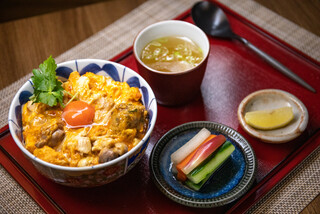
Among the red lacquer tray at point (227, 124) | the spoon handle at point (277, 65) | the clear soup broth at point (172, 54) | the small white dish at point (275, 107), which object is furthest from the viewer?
the spoon handle at point (277, 65)

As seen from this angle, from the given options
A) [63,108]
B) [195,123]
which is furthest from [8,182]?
[195,123]

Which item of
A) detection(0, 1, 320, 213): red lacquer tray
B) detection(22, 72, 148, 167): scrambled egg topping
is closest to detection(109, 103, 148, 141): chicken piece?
detection(22, 72, 148, 167): scrambled egg topping

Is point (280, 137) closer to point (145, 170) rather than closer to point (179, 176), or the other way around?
point (179, 176)

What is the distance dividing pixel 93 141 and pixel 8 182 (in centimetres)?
59

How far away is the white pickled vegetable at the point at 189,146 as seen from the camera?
201 cm

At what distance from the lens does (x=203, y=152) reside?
1968 mm

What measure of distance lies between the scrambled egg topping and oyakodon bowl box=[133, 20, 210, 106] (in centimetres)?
19

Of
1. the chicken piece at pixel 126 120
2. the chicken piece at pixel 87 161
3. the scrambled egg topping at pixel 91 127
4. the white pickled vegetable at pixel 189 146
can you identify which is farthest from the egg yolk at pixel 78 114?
the white pickled vegetable at pixel 189 146

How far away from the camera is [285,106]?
2.31 metres

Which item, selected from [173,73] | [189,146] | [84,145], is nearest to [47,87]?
[84,145]

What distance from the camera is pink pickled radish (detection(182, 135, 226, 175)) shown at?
6.28 ft

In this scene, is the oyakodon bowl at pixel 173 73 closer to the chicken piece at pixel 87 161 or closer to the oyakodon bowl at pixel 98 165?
the oyakodon bowl at pixel 98 165

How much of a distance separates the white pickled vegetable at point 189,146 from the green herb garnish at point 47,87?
2.29ft

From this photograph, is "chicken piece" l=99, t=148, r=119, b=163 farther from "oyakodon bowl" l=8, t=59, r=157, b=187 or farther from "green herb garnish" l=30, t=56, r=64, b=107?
"green herb garnish" l=30, t=56, r=64, b=107
